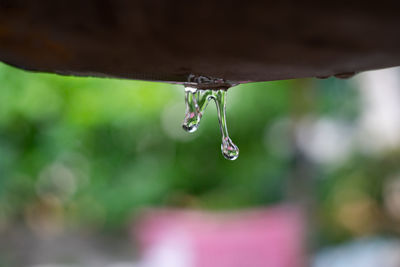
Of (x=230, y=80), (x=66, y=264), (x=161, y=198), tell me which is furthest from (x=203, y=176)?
(x=230, y=80)

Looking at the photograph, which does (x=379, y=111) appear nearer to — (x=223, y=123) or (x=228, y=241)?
(x=228, y=241)

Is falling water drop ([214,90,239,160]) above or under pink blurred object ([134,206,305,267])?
under

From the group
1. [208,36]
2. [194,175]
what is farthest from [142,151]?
[208,36]

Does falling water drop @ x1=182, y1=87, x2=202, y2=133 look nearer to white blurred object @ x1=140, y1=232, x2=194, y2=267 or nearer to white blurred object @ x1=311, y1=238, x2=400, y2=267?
white blurred object @ x1=140, y1=232, x2=194, y2=267

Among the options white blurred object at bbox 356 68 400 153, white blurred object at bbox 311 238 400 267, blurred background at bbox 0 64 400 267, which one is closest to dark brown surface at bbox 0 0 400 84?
blurred background at bbox 0 64 400 267

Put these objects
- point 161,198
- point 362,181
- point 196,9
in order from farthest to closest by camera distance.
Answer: point 362,181 → point 161,198 → point 196,9

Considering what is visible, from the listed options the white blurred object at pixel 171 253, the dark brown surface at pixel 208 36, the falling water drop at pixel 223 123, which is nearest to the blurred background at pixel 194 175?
the white blurred object at pixel 171 253

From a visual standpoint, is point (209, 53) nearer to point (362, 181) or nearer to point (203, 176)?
point (203, 176)

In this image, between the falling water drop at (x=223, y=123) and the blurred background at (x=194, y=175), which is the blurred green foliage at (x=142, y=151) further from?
the falling water drop at (x=223, y=123)
